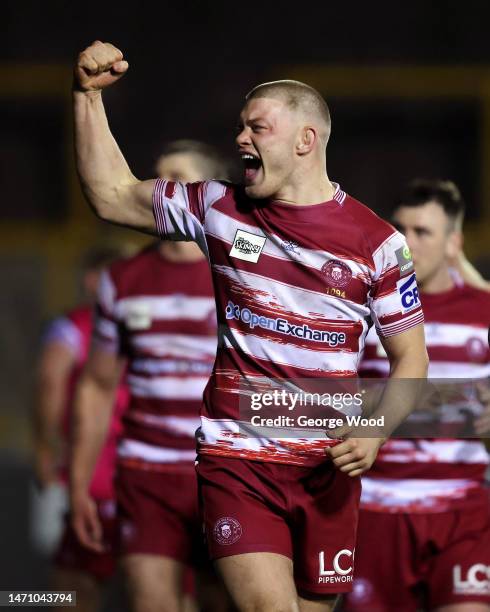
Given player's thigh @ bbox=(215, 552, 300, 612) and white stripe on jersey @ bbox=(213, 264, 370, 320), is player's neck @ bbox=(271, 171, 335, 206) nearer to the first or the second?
white stripe on jersey @ bbox=(213, 264, 370, 320)

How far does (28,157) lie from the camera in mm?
13352

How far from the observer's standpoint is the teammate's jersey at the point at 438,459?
230 inches

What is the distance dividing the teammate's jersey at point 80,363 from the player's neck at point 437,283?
6.70ft

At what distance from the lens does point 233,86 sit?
43.2 ft

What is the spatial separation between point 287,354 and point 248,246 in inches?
14.0

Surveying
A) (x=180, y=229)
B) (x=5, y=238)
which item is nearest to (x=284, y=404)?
(x=180, y=229)

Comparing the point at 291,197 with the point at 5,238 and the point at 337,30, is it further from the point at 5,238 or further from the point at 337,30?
the point at 337,30

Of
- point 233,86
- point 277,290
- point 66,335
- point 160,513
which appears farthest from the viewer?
point 233,86

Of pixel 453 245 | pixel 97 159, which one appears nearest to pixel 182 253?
pixel 453 245

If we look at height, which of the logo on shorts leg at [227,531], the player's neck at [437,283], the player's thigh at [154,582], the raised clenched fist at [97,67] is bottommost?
the player's thigh at [154,582]

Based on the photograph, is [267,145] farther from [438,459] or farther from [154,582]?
[154,582]

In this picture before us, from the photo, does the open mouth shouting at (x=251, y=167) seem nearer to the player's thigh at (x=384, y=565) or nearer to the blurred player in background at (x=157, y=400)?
the blurred player in background at (x=157, y=400)

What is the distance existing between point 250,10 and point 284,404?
30.6ft

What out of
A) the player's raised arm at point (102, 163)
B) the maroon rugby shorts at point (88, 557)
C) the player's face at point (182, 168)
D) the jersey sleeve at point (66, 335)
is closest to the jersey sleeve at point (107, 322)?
the player's face at point (182, 168)
